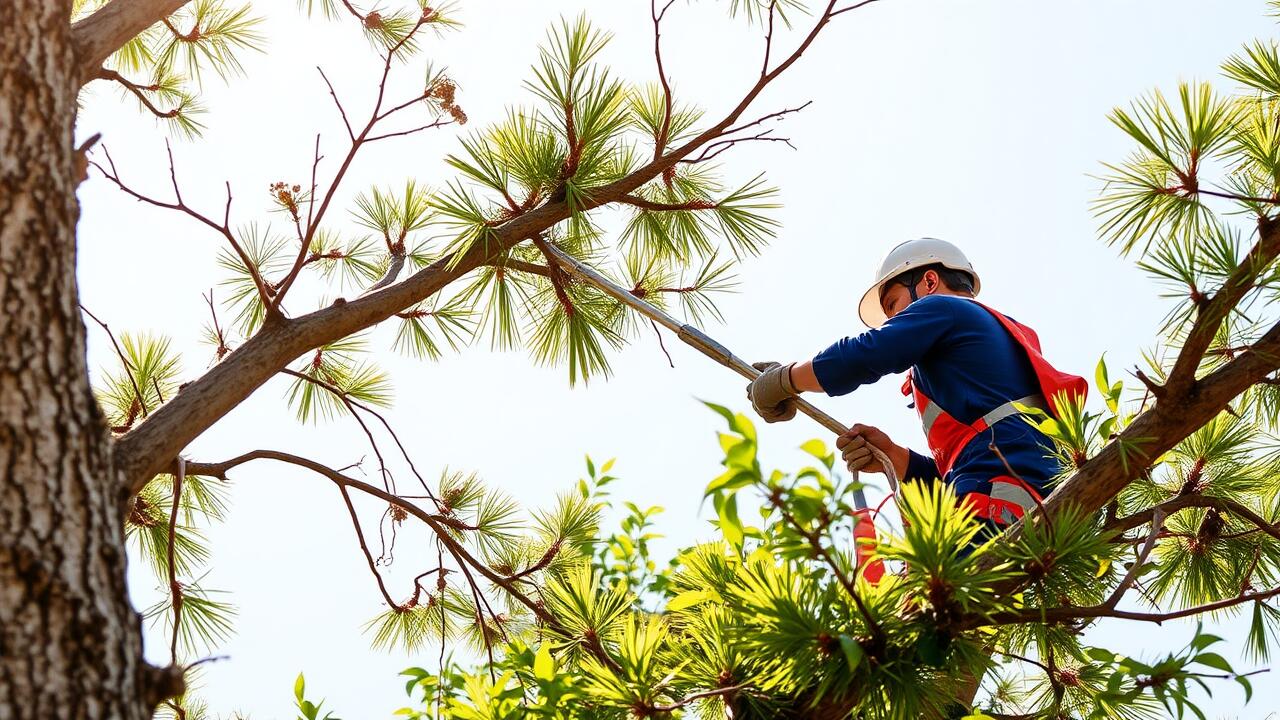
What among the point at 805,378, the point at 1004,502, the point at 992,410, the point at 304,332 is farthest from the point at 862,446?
the point at 304,332

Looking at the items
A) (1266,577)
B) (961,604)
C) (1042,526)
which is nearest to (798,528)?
(961,604)

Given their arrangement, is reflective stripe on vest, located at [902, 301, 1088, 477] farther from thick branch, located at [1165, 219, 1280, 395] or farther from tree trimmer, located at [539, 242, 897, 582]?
thick branch, located at [1165, 219, 1280, 395]

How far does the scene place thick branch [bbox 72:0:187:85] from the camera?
4.92 ft

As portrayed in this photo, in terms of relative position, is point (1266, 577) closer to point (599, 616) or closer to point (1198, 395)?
point (1198, 395)

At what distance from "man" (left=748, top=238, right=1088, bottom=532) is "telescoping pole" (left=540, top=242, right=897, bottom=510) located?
0.25ft

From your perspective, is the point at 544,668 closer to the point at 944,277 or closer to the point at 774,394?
the point at 774,394

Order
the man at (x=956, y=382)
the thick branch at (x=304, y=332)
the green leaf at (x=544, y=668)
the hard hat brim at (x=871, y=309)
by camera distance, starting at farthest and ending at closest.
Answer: the hard hat brim at (x=871, y=309), the man at (x=956, y=382), the thick branch at (x=304, y=332), the green leaf at (x=544, y=668)

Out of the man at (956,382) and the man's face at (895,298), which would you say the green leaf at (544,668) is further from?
the man's face at (895,298)

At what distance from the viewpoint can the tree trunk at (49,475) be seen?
835 mm

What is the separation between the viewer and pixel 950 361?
204 centimetres

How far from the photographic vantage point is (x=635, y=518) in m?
2.18

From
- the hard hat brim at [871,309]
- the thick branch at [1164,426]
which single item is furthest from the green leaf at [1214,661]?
the hard hat brim at [871,309]

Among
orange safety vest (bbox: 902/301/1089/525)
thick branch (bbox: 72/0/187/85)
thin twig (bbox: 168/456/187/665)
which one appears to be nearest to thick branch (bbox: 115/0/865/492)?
thin twig (bbox: 168/456/187/665)

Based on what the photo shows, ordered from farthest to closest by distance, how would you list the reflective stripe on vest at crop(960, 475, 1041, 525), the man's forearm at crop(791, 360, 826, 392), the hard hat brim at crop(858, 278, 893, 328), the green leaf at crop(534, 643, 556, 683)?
the hard hat brim at crop(858, 278, 893, 328) → the man's forearm at crop(791, 360, 826, 392) → the reflective stripe on vest at crop(960, 475, 1041, 525) → the green leaf at crop(534, 643, 556, 683)
